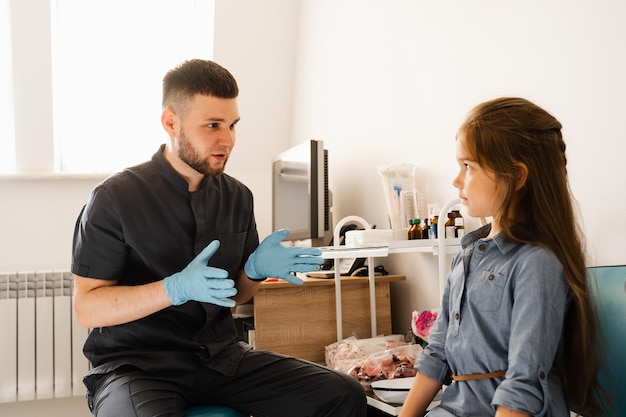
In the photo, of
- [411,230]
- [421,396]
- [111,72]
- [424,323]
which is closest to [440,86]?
[411,230]

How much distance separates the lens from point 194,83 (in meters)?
1.84

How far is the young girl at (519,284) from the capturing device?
43.9 inches

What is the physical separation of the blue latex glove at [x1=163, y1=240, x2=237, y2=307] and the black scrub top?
0.17 metres

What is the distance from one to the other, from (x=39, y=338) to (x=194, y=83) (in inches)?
85.3

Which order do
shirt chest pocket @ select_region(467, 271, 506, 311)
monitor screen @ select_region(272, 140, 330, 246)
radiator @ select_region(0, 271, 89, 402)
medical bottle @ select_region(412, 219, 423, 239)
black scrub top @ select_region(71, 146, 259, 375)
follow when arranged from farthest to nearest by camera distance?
radiator @ select_region(0, 271, 89, 402)
monitor screen @ select_region(272, 140, 330, 246)
medical bottle @ select_region(412, 219, 423, 239)
black scrub top @ select_region(71, 146, 259, 375)
shirt chest pocket @ select_region(467, 271, 506, 311)

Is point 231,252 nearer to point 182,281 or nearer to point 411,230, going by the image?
point 182,281

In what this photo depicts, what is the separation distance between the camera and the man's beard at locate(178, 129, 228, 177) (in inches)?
71.3

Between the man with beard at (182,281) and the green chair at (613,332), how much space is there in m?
0.66

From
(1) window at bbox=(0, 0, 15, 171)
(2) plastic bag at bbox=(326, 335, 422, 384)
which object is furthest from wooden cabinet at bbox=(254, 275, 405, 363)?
(1) window at bbox=(0, 0, 15, 171)

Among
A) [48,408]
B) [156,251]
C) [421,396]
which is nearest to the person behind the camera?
[421,396]

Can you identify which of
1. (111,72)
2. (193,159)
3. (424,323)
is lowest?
(424,323)

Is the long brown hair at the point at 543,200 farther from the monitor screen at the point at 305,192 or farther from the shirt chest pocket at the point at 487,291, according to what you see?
the monitor screen at the point at 305,192

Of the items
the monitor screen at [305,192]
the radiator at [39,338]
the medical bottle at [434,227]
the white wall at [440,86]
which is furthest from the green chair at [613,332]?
the radiator at [39,338]

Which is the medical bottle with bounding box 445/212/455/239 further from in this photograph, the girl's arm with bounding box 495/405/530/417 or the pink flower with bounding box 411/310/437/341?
the girl's arm with bounding box 495/405/530/417
